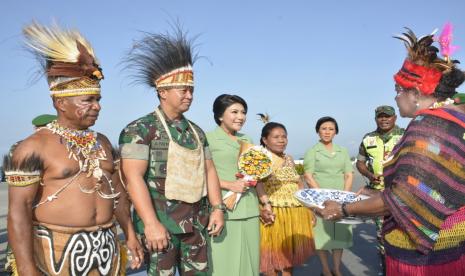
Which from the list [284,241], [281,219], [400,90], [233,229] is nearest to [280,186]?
[281,219]

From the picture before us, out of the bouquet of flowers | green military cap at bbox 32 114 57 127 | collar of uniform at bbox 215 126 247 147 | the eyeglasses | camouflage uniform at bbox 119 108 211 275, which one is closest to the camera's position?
the eyeglasses

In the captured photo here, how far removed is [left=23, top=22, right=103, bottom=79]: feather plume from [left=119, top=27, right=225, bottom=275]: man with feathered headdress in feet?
1.83

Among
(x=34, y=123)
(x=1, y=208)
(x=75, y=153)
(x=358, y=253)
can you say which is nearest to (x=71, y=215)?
(x=75, y=153)

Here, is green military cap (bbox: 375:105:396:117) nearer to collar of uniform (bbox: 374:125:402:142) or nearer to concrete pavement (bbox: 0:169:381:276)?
collar of uniform (bbox: 374:125:402:142)

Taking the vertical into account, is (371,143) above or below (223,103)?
below

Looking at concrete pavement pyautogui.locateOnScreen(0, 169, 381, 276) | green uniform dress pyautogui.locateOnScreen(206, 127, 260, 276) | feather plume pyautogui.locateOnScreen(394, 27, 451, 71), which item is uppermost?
feather plume pyautogui.locateOnScreen(394, 27, 451, 71)

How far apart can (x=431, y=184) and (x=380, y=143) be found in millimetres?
3663

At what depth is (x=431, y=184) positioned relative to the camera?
2389 millimetres

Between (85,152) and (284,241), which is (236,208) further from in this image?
(85,152)

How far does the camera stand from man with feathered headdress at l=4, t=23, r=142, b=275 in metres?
2.34

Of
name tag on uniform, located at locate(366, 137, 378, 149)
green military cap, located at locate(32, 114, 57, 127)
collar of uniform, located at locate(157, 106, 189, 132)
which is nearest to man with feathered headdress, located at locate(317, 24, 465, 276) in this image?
collar of uniform, located at locate(157, 106, 189, 132)

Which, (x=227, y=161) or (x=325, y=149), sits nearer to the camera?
(x=227, y=161)

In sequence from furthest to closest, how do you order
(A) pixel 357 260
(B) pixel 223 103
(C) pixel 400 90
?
1. (A) pixel 357 260
2. (B) pixel 223 103
3. (C) pixel 400 90

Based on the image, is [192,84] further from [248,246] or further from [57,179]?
[248,246]
